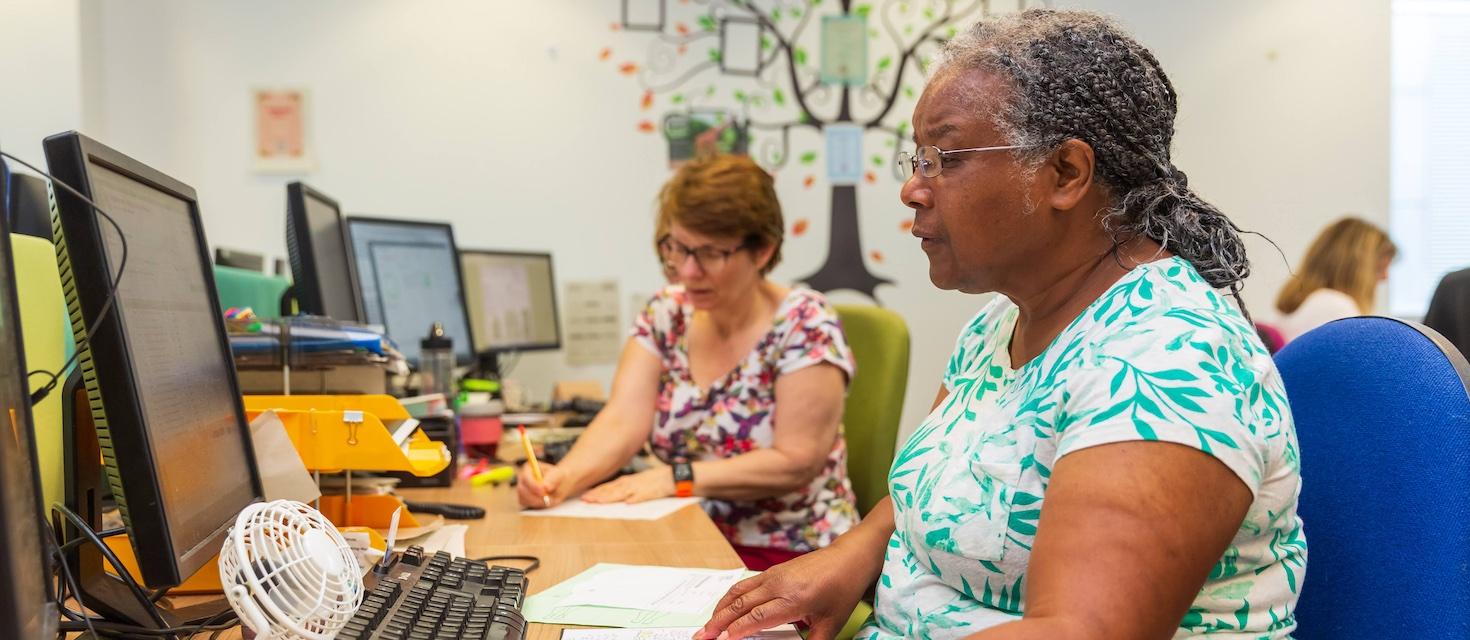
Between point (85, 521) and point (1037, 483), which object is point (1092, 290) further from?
point (85, 521)

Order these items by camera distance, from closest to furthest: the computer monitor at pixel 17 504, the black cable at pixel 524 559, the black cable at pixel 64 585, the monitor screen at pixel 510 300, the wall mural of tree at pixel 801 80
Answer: the computer monitor at pixel 17 504, the black cable at pixel 64 585, the black cable at pixel 524 559, the monitor screen at pixel 510 300, the wall mural of tree at pixel 801 80

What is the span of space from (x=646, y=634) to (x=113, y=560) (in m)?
0.47

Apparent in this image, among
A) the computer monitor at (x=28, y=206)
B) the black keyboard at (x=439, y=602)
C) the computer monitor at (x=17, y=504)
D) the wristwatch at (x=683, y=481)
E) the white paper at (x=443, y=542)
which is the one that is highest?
the computer monitor at (x=28, y=206)

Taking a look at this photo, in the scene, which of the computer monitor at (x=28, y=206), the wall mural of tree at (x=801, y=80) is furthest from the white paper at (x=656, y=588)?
the wall mural of tree at (x=801, y=80)

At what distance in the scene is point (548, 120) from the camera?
3754mm

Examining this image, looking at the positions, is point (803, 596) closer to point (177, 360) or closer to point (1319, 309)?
point (177, 360)

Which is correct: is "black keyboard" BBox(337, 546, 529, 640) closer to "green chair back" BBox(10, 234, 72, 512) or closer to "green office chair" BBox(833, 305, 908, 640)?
"green chair back" BBox(10, 234, 72, 512)

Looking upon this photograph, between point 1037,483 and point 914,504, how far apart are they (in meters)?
0.15

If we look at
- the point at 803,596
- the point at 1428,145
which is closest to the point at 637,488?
the point at 803,596

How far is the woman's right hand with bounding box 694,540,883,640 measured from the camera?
1035mm

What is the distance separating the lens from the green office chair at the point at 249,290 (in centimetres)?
191

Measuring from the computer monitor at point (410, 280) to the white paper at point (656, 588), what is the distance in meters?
1.34

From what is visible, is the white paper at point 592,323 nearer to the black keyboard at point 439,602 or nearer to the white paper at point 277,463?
the white paper at point 277,463

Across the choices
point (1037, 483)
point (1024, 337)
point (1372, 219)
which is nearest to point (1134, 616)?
point (1037, 483)
